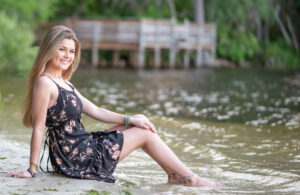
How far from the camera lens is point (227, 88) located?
16.7 meters

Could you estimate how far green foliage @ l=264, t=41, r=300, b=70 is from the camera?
105ft

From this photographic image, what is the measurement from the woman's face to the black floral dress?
210 millimetres

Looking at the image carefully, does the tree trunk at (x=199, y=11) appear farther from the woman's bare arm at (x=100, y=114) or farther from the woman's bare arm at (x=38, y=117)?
the woman's bare arm at (x=38, y=117)

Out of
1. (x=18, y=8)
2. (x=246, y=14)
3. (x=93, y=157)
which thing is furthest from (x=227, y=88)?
(x=246, y=14)

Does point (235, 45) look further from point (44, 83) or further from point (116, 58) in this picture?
point (44, 83)

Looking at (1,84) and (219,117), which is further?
(1,84)

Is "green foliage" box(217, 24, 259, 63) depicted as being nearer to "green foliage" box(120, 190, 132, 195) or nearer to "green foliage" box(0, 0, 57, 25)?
"green foliage" box(0, 0, 57, 25)

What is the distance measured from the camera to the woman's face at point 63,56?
4.35m

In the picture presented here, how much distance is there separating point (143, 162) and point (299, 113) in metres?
5.62

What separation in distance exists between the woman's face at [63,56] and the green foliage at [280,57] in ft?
93.0

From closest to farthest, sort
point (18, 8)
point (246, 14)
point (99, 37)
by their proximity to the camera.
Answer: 1. point (18, 8)
2. point (99, 37)
3. point (246, 14)

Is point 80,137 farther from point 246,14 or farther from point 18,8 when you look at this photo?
point 246,14

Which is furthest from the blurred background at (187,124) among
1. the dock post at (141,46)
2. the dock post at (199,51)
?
the dock post at (141,46)

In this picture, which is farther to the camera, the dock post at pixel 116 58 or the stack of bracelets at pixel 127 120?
the dock post at pixel 116 58
